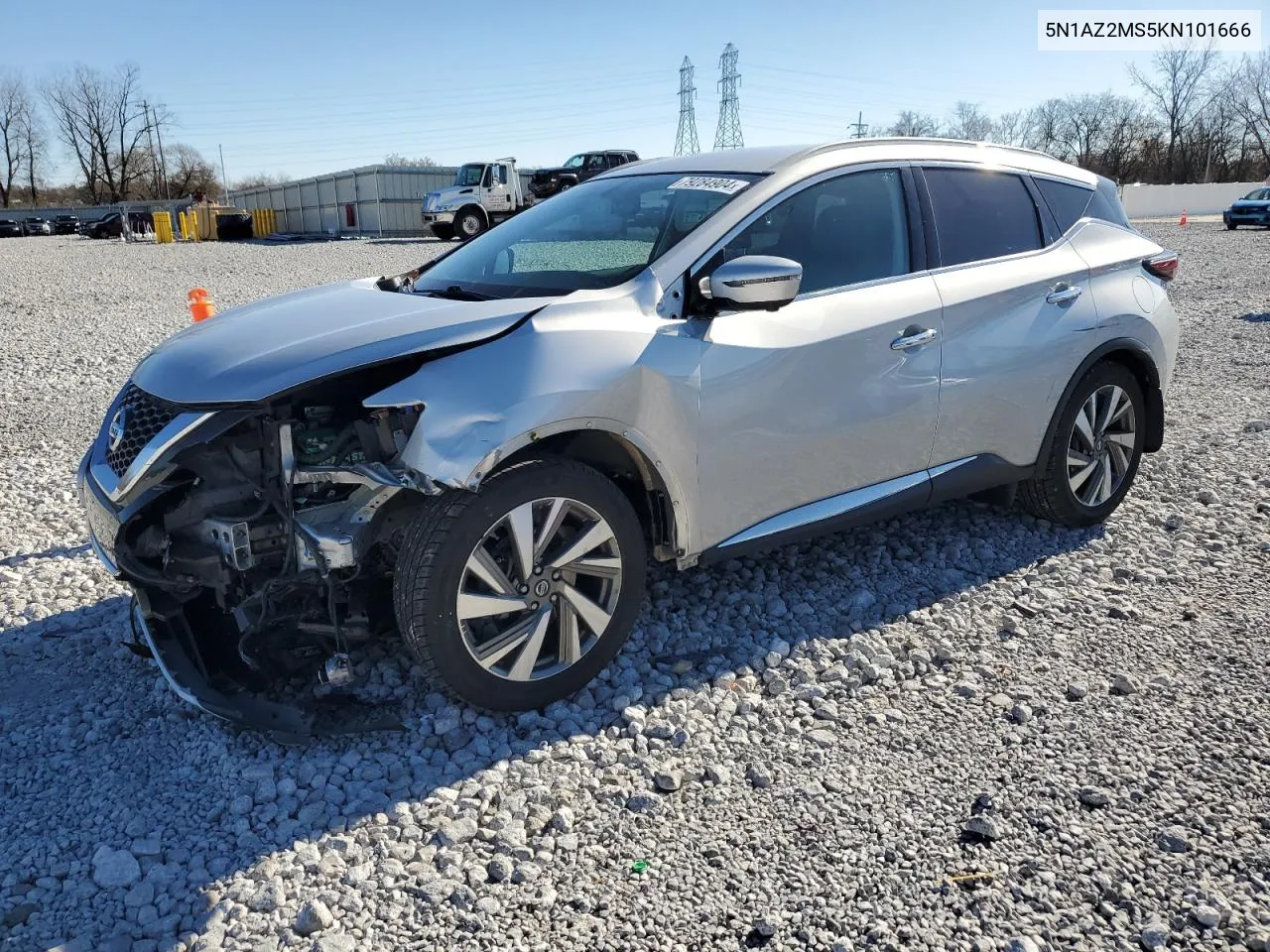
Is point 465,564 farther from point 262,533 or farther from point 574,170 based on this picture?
point 574,170

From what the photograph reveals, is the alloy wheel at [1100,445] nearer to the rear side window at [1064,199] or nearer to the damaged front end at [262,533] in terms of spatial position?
the rear side window at [1064,199]

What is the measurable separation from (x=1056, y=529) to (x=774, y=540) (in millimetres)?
2005

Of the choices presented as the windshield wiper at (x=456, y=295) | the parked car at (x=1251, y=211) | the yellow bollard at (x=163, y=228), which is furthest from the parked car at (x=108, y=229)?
the windshield wiper at (x=456, y=295)

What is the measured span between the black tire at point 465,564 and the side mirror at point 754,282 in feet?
2.44

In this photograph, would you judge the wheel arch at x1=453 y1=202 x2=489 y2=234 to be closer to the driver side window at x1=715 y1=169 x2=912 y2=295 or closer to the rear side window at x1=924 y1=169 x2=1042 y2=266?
the rear side window at x1=924 y1=169 x2=1042 y2=266

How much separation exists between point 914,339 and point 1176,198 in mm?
53321

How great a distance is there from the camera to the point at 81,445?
268 inches

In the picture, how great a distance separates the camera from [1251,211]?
31719mm

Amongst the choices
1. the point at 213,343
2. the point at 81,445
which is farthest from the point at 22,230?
the point at 213,343

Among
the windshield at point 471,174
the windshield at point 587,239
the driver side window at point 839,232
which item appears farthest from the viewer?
the windshield at point 471,174

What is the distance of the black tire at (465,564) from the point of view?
299 centimetres

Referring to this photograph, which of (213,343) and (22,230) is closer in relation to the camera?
(213,343)

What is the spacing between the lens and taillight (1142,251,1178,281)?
16.4 feet

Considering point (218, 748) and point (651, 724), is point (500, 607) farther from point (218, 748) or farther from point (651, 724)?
point (218, 748)
